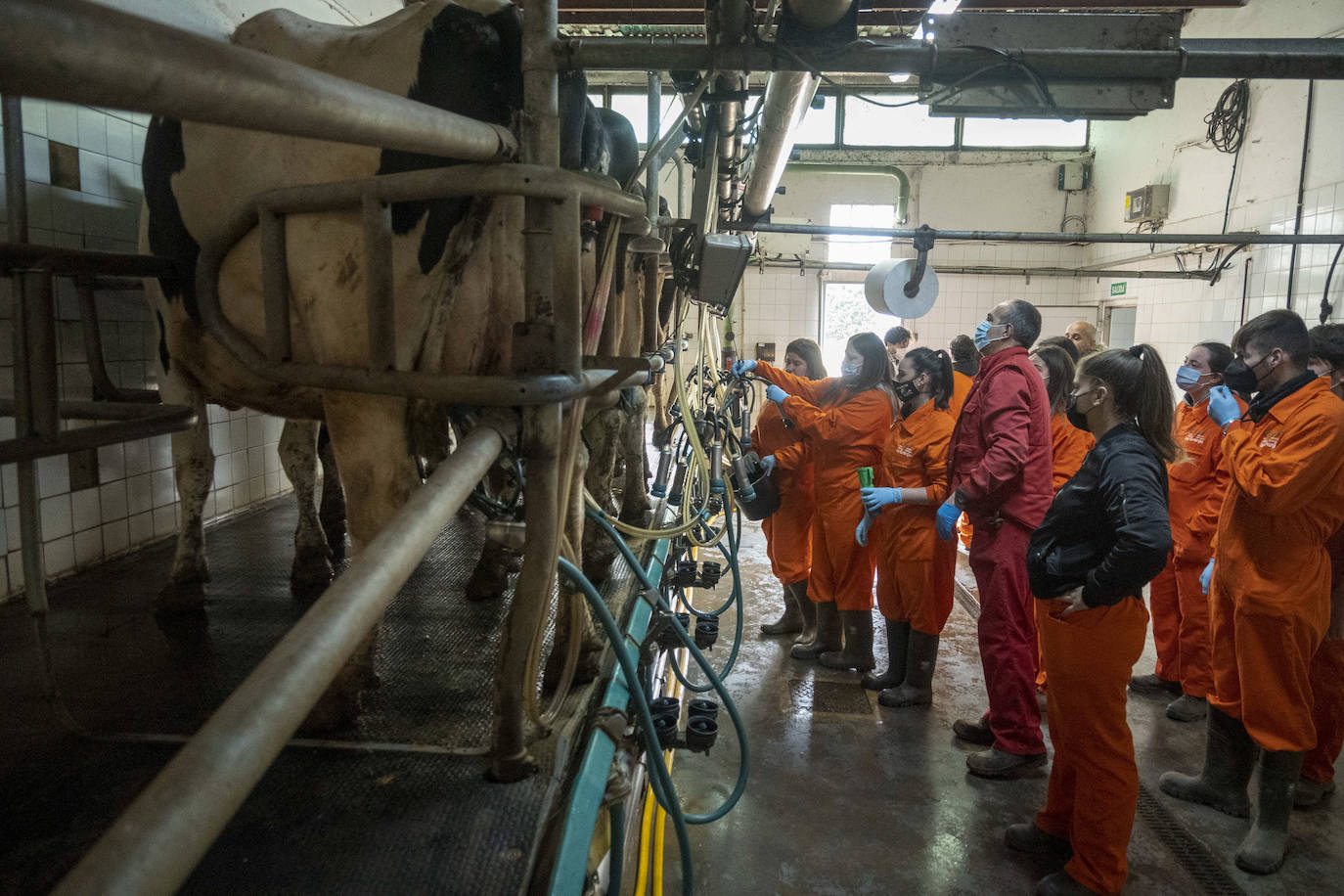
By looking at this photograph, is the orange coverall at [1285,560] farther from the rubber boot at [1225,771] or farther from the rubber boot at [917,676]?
the rubber boot at [917,676]

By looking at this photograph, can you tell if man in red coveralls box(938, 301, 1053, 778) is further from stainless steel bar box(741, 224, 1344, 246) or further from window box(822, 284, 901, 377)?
window box(822, 284, 901, 377)

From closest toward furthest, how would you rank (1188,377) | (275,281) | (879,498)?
(275,281), (879,498), (1188,377)

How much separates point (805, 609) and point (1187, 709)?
88.6 inches

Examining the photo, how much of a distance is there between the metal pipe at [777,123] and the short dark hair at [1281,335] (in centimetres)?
198

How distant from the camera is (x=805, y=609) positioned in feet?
17.5

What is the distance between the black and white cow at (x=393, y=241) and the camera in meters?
1.70

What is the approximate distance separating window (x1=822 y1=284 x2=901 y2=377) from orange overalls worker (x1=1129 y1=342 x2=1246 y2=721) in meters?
8.66

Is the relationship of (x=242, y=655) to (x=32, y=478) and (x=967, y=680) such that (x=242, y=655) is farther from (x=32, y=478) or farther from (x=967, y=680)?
(x=967, y=680)

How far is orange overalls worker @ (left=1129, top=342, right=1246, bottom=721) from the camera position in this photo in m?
4.16

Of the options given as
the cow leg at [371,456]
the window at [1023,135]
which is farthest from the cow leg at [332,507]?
the window at [1023,135]

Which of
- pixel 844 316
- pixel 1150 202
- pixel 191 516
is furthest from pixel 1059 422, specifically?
pixel 844 316

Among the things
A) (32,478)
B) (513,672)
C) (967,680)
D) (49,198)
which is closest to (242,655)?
(32,478)

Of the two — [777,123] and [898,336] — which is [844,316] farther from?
[777,123]

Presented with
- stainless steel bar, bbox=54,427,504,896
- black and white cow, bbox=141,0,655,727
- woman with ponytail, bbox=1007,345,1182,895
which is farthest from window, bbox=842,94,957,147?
stainless steel bar, bbox=54,427,504,896
